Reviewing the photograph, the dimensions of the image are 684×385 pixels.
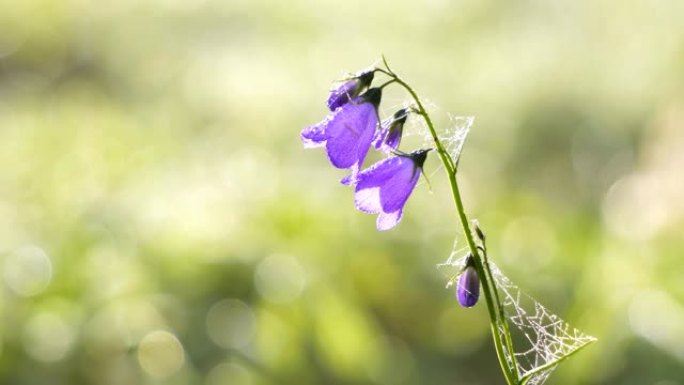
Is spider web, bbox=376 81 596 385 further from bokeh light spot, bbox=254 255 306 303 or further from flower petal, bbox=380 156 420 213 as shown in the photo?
bokeh light spot, bbox=254 255 306 303

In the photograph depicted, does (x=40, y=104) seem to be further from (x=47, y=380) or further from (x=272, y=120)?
(x=47, y=380)

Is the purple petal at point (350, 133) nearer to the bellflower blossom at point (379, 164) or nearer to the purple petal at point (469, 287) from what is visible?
the bellflower blossom at point (379, 164)

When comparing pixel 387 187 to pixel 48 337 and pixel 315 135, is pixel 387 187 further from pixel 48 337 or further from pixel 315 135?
pixel 48 337

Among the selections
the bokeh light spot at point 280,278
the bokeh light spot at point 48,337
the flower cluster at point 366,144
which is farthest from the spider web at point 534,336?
the bokeh light spot at point 48,337

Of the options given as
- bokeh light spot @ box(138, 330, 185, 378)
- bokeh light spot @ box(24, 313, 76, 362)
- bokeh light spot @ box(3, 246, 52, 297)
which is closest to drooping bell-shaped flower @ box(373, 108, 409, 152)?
bokeh light spot @ box(138, 330, 185, 378)

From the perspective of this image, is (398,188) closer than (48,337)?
Yes

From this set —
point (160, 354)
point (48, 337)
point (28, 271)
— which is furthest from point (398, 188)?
point (28, 271)
